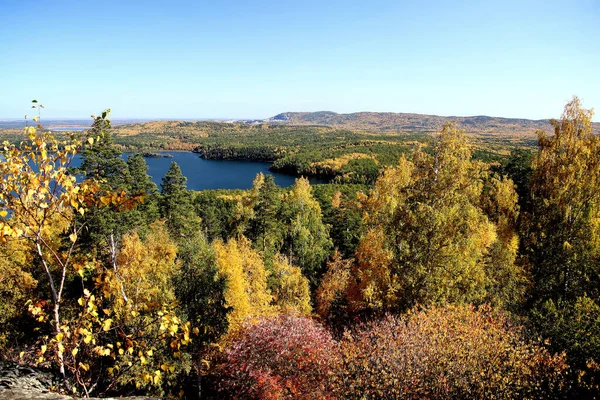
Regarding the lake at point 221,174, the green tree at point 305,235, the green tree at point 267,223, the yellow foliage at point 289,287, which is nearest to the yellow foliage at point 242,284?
the yellow foliage at point 289,287

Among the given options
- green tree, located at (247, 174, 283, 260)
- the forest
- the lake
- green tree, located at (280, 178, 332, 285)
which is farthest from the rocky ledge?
the lake

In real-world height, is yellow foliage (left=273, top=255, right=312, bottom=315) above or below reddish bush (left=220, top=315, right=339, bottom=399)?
below

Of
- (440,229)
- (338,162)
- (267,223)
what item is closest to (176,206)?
(267,223)

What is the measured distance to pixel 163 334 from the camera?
4.03 m

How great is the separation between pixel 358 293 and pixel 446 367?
34.7ft

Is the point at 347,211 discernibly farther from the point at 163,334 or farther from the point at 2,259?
the point at 163,334

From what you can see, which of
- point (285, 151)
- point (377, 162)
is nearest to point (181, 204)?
point (377, 162)

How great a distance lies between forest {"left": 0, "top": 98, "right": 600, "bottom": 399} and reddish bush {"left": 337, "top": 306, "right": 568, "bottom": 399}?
61 mm

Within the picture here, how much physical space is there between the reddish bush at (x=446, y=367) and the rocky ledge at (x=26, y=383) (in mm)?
7621

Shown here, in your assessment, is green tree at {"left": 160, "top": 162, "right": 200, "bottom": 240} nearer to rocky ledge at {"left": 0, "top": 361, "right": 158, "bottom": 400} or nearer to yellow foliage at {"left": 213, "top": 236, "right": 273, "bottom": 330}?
yellow foliage at {"left": 213, "top": 236, "right": 273, "bottom": 330}

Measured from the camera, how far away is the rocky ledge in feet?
11.7

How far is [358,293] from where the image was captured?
20.5m

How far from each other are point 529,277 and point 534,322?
4.02 m

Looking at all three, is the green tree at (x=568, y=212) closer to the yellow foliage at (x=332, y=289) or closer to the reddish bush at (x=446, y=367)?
the reddish bush at (x=446, y=367)
